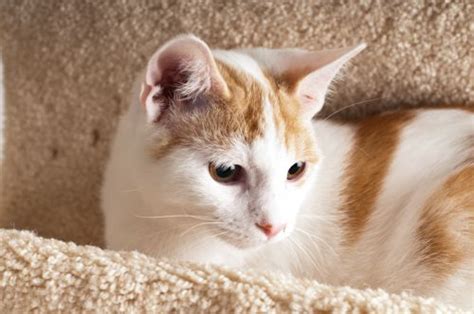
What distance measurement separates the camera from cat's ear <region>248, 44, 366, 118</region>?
3.89ft

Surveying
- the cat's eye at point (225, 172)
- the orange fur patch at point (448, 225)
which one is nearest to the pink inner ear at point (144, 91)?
the cat's eye at point (225, 172)

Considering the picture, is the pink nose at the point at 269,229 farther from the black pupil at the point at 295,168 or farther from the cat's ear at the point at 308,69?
the cat's ear at the point at 308,69

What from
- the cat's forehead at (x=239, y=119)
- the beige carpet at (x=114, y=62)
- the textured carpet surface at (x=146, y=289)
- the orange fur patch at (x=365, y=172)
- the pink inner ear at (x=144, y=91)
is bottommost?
the textured carpet surface at (x=146, y=289)

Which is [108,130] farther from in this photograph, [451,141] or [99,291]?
[451,141]

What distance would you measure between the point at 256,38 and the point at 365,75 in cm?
27

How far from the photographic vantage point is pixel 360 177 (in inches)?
54.4

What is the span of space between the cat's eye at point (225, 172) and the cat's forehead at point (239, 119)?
3cm

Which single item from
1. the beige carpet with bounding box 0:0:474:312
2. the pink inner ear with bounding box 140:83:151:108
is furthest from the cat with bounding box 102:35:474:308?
the beige carpet with bounding box 0:0:474:312

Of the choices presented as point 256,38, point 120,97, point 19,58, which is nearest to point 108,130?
point 120,97

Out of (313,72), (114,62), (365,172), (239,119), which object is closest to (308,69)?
(313,72)

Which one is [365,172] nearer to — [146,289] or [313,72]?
[313,72]

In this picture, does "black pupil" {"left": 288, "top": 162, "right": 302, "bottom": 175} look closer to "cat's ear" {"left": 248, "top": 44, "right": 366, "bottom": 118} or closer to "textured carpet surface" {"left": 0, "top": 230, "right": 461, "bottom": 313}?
"cat's ear" {"left": 248, "top": 44, "right": 366, "bottom": 118}

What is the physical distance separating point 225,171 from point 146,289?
0.25m

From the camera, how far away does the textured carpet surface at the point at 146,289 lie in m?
0.97
